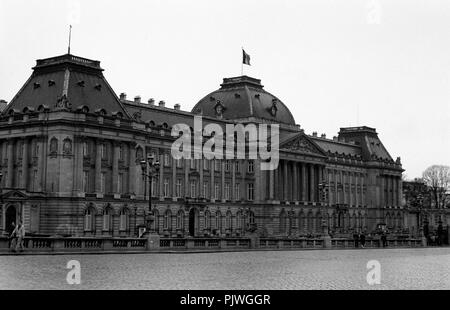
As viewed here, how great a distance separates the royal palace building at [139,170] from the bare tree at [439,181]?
112ft

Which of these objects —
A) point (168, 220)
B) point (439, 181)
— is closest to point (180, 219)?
point (168, 220)

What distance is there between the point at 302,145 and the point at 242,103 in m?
12.0

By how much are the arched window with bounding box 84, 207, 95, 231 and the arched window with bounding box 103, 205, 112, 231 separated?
1678 millimetres

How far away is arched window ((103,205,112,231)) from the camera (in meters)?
77.6

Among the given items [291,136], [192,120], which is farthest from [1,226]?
[291,136]

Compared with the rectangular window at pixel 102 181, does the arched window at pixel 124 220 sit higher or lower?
lower

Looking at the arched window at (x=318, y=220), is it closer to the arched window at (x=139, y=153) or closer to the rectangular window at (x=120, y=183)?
the arched window at (x=139, y=153)

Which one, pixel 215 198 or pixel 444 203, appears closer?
pixel 215 198

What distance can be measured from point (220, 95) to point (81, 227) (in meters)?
39.4

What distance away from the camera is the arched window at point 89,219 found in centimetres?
7519

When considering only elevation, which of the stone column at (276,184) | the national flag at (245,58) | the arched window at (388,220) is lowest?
the arched window at (388,220)

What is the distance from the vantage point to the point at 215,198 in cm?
9856

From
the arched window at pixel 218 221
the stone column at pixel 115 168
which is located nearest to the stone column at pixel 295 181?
the arched window at pixel 218 221
